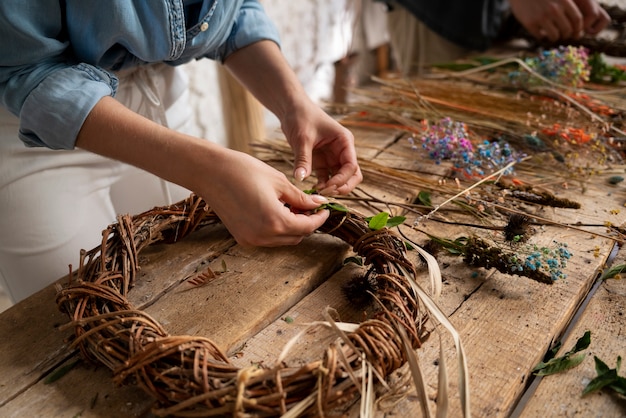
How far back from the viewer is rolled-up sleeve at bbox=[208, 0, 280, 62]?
1.25 metres

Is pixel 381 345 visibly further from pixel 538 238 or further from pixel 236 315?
pixel 538 238

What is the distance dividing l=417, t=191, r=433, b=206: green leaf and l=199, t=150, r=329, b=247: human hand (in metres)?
0.40

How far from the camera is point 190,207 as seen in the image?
110cm

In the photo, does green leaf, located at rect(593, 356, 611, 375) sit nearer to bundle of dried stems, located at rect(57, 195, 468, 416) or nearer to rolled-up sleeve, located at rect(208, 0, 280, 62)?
bundle of dried stems, located at rect(57, 195, 468, 416)

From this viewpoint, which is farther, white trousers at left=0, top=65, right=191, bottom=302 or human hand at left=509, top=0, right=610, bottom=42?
human hand at left=509, top=0, right=610, bottom=42

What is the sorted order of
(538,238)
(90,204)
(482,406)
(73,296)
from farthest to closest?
1. (90,204)
2. (538,238)
3. (73,296)
4. (482,406)

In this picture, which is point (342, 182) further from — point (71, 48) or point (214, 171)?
point (71, 48)

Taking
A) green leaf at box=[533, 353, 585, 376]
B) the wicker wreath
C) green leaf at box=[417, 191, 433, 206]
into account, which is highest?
the wicker wreath

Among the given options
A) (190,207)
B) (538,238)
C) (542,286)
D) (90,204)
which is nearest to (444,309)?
(542,286)

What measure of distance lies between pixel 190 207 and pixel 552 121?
99 cm

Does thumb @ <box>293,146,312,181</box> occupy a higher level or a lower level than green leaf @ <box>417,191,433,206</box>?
higher

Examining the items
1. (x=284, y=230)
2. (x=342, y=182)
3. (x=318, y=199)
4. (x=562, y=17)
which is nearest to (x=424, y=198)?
(x=342, y=182)

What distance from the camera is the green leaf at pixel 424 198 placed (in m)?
1.22

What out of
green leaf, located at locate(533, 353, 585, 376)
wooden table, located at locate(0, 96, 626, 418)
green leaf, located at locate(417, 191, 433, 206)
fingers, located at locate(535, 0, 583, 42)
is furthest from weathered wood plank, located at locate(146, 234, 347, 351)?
fingers, located at locate(535, 0, 583, 42)
